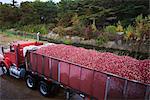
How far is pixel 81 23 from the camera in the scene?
73.6 ft

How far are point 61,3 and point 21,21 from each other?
17.7 ft

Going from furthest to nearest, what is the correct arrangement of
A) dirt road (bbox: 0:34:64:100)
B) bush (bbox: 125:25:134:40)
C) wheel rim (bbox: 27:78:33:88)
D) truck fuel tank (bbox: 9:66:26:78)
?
bush (bbox: 125:25:134:40) → truck fuel tank (bbox: 9:66:26:78) → wheel rim (bbox: 27:78:33:88) → dirt road (bbox: 0:34:64:100)

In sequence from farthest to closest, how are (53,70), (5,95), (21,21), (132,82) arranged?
(21,21)
(5,95)
(53,70)
(132,82)

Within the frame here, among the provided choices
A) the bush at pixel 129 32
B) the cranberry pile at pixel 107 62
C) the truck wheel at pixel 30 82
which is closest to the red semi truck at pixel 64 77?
the truck wheel at pixel 30 82

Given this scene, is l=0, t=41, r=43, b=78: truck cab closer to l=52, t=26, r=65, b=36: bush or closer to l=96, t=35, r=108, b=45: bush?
l=96, t=35, r=108, b=45: bush

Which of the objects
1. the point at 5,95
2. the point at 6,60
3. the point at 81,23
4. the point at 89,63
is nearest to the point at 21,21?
the point at 81,23

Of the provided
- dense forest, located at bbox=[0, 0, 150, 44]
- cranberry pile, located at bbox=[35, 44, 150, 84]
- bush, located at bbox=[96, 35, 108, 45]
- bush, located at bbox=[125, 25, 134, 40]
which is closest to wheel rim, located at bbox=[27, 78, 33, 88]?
cranberry pile, located at bbox=[35, 44, 150, 84]

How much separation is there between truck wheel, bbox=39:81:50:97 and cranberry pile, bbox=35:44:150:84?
1094 mm

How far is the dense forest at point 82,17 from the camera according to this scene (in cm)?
1981

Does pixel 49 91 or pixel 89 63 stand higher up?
pixel 89 63

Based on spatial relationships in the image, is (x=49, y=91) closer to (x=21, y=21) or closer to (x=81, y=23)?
(x=81, y=23)

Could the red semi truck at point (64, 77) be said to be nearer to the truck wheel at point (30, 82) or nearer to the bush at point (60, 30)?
the truck wheel at point (30, 82)

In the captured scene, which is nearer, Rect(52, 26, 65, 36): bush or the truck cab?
the truck cab

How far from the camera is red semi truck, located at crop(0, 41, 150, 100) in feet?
18.0
